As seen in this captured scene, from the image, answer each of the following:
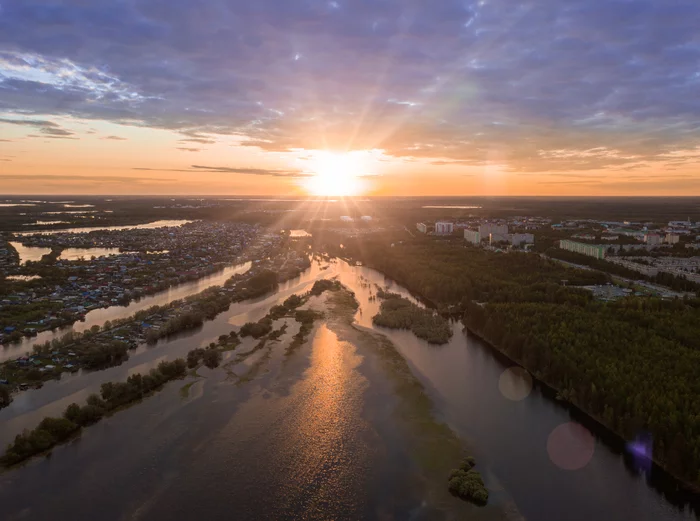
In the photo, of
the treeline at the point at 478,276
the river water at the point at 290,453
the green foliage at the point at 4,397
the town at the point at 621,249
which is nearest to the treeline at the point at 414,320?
the treeline at the point at 478,276

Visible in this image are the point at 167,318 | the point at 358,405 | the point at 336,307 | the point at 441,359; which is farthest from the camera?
the point at 336,307

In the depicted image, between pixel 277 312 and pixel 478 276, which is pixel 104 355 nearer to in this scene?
pixel 277 312

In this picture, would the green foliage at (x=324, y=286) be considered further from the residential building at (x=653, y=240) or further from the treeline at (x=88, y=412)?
the residential building at (x=653, y=240)

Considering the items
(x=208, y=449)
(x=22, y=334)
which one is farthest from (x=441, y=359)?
(x=22, y=334)

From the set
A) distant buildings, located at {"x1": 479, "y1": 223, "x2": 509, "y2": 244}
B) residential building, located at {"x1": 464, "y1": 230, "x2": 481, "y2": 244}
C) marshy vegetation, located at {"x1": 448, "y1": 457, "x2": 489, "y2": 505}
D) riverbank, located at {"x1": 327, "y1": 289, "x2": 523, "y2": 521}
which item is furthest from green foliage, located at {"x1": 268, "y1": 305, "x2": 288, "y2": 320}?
distant buildings, located at {"x1": 479, "y1": 223, "x2": 509, "y2": 244}

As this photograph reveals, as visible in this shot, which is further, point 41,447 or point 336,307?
point 336,307

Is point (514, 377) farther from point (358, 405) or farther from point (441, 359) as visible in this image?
point (358, 405)
